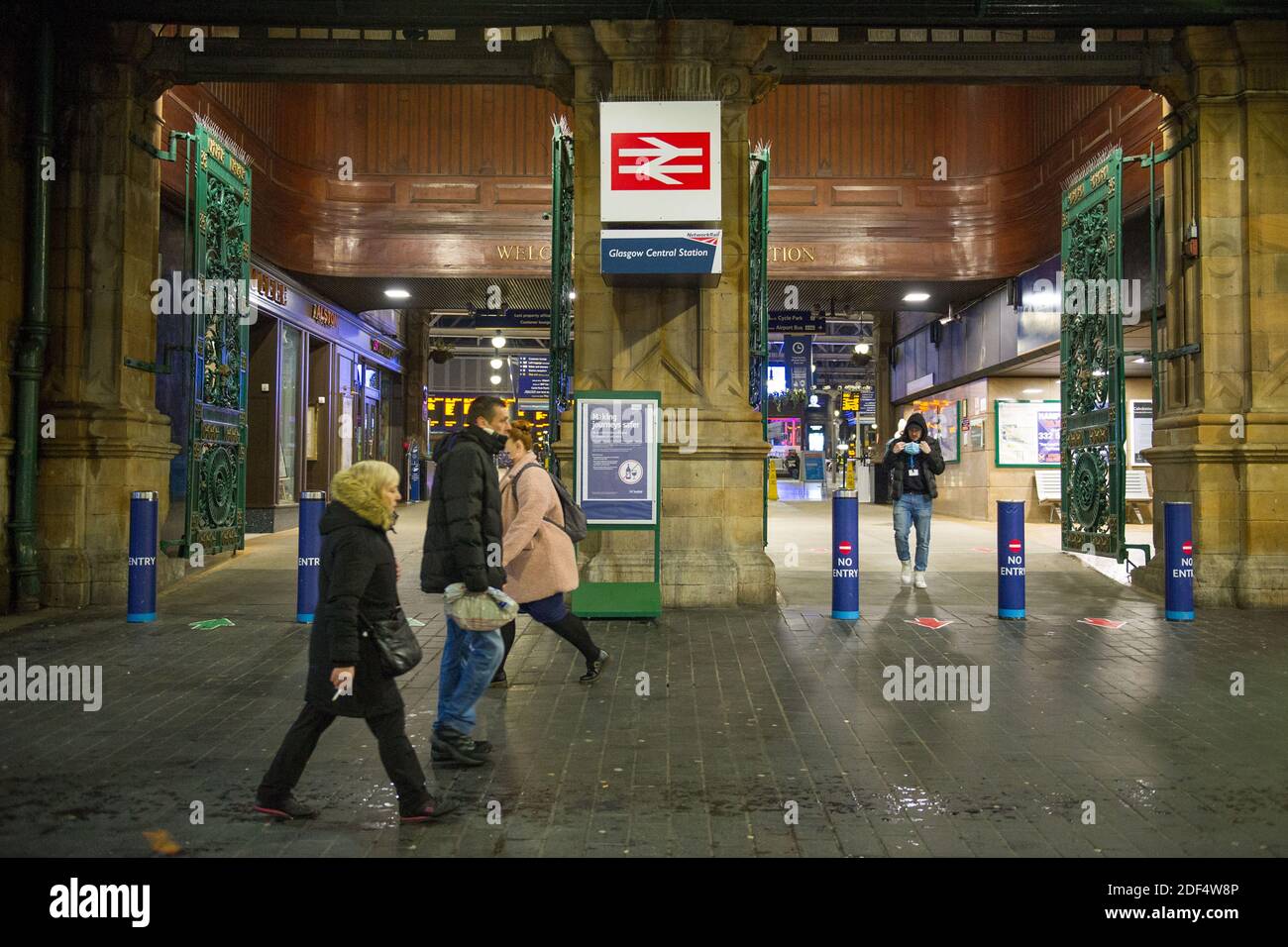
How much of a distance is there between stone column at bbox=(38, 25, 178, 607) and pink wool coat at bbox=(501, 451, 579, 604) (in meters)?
5.43

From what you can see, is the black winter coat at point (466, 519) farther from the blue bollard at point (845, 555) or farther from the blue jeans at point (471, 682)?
the blue bollard at point (845, 555)

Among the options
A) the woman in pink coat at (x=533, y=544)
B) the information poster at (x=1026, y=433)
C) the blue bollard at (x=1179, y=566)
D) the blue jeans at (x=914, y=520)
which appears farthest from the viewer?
the information poster at (x=1026, y=433)

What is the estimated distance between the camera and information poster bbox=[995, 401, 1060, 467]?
62.2 feet

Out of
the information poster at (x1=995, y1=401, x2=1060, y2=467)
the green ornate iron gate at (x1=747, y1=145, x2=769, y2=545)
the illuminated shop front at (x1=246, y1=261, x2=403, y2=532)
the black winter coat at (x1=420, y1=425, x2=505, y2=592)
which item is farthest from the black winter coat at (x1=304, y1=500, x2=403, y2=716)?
the information poster at (x1=995, y1=401, x2=1060, y2=467)

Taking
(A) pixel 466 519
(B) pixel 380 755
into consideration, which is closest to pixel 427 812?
(B) pixel 380 755

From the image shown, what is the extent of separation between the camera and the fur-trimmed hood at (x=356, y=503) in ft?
13.0

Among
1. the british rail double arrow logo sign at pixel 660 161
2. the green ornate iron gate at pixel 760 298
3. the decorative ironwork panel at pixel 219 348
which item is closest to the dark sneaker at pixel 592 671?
the british rail double arrow logo sign at pixel 660 161

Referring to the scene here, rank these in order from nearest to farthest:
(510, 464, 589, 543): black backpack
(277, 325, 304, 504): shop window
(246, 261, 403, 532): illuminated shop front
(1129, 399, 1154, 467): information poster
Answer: (510, 464, 589, 543): black backpack < (246, 261, 403, 532): illuminated shop front < (277, 325, 304, 504): shop window < (1129, 399, 1154, 467): information poster

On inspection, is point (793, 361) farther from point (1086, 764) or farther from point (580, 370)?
point (1086, 764)

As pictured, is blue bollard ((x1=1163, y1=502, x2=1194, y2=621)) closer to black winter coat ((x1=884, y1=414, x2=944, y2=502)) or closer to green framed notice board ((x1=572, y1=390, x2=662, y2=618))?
black winter coat ((x1=884, y1=414, x2=944, y2=502))

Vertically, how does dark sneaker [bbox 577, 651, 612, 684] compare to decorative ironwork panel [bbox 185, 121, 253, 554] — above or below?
below

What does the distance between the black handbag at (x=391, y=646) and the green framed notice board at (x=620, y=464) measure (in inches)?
191

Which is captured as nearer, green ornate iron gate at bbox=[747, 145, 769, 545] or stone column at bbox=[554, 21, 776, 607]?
stone column at bbox=[554, 21, 776, 607]

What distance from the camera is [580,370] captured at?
9.94 meters
